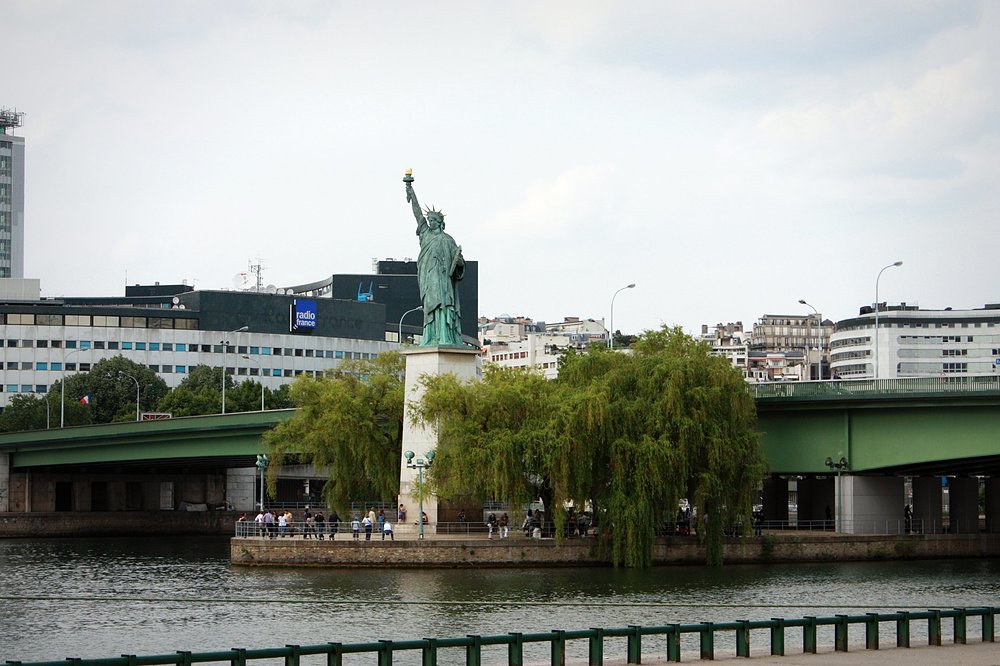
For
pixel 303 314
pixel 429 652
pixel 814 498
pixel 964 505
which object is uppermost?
pixel 303 314

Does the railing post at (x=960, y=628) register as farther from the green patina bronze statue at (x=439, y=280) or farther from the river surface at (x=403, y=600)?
the green patina bronze statue at (x=439, y=280)

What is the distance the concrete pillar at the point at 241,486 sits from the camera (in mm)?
140125

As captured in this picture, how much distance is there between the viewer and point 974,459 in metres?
81.6

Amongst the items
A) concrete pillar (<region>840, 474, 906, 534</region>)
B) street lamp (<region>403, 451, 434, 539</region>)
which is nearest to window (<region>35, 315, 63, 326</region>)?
street lamp (<region>403, 451, 434, 539</region>)

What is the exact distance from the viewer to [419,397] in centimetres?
8356

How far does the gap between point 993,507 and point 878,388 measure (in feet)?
70.5

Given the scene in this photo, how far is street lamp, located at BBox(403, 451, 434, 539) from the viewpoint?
7800cm

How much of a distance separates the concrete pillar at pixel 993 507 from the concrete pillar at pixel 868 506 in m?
13.0

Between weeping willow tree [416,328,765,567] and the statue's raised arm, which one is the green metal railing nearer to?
weeping willow tree [416,328,765,567]

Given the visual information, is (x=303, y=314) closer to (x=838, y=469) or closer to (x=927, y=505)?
(x=927, y=505)

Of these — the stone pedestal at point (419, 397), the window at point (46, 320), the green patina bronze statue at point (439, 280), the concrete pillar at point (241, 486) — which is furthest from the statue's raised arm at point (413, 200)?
the window at point (46, 320)

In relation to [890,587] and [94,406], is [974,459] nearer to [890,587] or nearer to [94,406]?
[890,587]

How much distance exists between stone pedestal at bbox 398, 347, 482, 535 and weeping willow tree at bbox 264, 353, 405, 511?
99.7 inches

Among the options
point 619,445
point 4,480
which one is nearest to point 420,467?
point 619,445
